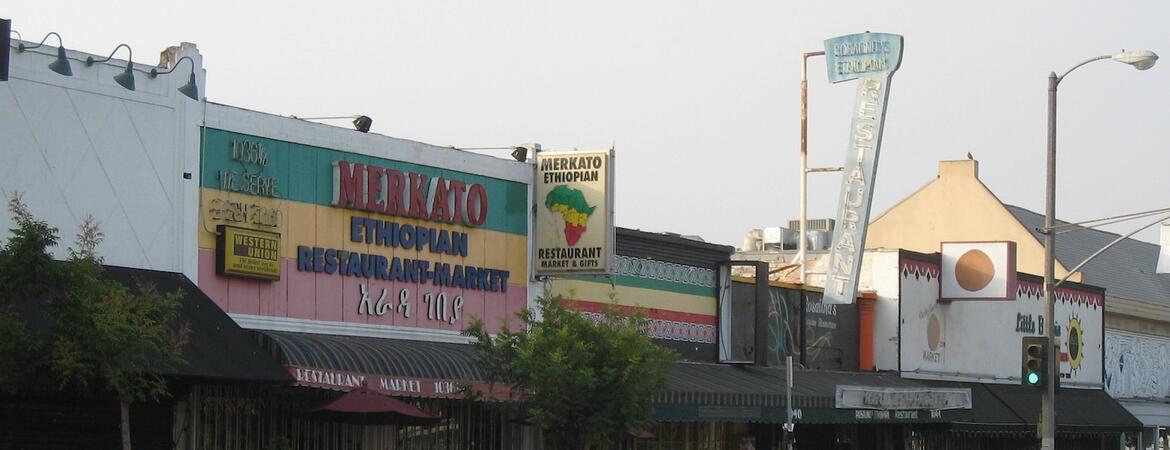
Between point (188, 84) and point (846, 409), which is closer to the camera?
point (188, 84)

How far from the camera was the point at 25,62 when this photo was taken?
18.8 meters

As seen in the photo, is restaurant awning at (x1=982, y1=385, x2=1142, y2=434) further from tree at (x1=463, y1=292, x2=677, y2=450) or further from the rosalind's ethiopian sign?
tree at (x1=463, y1=292, x2=677, y2=450)

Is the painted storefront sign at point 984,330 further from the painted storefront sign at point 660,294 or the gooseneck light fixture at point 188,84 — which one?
the gooseneck light fixture at point 188,84

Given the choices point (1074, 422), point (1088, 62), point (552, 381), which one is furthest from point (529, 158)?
point (1074, 422)

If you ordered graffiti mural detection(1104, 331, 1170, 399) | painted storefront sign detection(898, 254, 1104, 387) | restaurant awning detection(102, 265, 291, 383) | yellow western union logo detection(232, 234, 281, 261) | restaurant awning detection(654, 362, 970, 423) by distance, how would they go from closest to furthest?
restaurant awning detection(102, 265, 291, 383)
yellow western union logo detection(232, 234, 281, 261)
restaurant awning detection(654, 362, 970, 423)
painted storefront sign detection(898, 254, 1104, 387)
graffiti mural detection(1104, 331, 1170, 399)

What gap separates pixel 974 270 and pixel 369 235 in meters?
17.5

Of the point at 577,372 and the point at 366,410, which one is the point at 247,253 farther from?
the point at 577,372

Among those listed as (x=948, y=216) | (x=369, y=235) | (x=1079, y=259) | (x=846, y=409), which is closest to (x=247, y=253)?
(x=369, y=235)

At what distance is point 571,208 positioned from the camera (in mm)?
25562

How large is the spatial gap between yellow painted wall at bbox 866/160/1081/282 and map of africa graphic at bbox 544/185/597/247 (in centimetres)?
2671

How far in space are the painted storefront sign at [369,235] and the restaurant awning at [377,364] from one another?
0.54 m

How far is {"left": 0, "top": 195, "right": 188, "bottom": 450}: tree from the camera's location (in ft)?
52.7

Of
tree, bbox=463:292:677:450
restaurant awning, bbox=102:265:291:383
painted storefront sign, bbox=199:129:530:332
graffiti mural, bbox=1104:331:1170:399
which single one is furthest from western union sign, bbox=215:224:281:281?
graffiti mural, bbox=1104:331:1170:399

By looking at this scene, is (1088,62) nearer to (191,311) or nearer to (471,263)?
(471,263)
